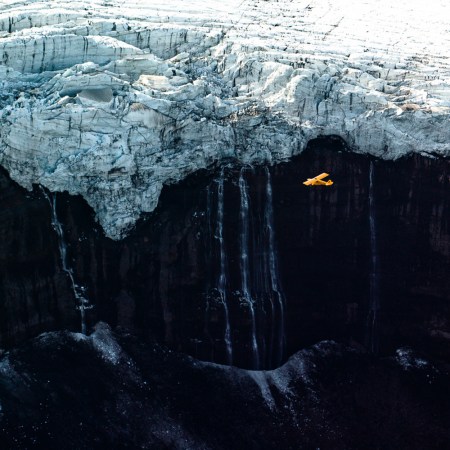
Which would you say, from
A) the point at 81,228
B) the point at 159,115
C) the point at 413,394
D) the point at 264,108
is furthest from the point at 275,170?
the point at 413,394

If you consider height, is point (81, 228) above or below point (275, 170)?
below

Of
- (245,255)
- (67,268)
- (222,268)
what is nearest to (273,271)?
(245,255)

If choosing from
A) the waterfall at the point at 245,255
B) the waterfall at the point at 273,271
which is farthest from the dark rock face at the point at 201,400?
the waterfall at the point at 245,255

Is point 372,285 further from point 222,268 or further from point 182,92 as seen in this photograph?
point 182,92

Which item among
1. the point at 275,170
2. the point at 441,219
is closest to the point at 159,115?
the point at 275,170

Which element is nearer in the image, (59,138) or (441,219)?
(59,138)

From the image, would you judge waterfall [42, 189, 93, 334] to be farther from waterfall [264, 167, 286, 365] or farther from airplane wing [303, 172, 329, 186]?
airplane wing [303, 172, 329, 186]

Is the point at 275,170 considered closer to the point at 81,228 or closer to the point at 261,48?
the point at 261,48

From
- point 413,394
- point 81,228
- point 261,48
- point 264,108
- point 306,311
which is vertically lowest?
point 413,394
